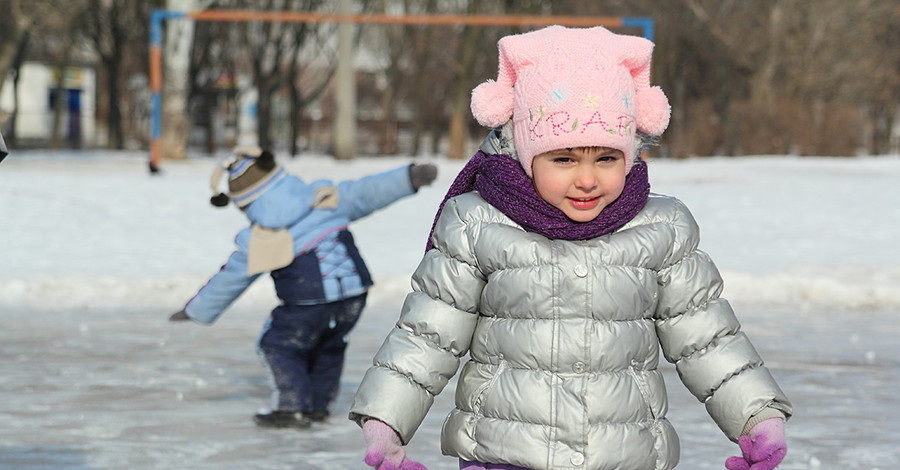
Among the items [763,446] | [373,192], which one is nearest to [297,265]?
[373,192]

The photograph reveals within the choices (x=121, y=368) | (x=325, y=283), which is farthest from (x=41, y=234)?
(x=325, y=283)

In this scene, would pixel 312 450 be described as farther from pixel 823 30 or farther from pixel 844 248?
pixel 823 30

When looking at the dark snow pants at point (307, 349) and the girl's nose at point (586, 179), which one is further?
the dark snow pants at point (307, 349)

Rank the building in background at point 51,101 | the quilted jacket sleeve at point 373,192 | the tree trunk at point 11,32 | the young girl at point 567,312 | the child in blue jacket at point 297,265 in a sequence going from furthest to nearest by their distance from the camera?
the building in background at point 51,101, the tree trunk at point 11,32, the quilted jacket sleeve at point 373,192, the child in blue jacket at point 297,265, the young girl at point 567,312

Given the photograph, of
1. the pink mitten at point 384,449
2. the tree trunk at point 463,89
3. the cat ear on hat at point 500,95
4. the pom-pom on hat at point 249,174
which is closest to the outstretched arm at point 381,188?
the pom-pom on hat at point 249,174

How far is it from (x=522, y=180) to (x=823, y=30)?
37327mm

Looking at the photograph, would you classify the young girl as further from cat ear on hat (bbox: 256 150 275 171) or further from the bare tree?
the bare tree

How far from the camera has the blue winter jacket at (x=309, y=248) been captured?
617cm

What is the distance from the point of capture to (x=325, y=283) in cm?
617

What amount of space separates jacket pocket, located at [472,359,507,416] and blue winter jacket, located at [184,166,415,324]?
2.89 m

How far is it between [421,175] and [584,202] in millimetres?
3035

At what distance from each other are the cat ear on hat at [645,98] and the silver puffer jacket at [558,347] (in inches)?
8.8

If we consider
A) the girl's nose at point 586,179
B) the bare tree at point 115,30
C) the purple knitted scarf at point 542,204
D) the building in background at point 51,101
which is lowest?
the building in background at point 51,101

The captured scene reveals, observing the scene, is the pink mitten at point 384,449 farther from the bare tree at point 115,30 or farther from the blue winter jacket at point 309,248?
the bare tree at point 115,30
